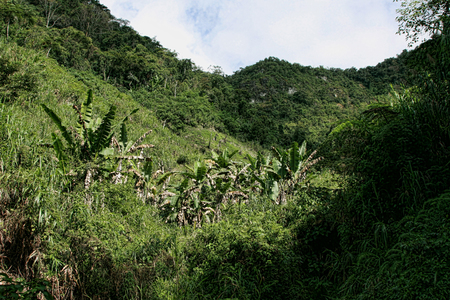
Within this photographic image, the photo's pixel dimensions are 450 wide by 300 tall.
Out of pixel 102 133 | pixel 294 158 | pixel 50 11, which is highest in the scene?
pixel 50 11

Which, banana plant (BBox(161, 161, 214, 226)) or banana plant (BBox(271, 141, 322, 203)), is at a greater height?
banana plant (BBox(271, 141, 322, 203))

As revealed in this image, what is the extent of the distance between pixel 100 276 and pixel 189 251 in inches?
59.1

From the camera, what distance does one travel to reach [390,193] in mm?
4133

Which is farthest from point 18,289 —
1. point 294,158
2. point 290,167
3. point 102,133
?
point 290,167

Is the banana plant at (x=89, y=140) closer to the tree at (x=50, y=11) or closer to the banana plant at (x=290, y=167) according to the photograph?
the banana plant at (x=290, y=167)

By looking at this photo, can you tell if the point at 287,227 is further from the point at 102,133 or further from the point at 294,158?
the point at 102,133

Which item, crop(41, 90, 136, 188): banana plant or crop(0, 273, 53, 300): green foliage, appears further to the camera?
crop(41, 90, 136, 188): banana plant

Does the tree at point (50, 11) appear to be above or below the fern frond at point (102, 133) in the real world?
above

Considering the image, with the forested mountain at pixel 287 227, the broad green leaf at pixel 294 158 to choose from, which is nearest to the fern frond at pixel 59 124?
the forested mountain at pixel 287 227

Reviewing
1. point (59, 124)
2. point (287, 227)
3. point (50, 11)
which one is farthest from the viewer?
point (50, 11)

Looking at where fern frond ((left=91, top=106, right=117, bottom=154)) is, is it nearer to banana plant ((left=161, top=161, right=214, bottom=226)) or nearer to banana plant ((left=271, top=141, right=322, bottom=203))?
banana plant ((left=161, top=161, right=214, bottom=226))

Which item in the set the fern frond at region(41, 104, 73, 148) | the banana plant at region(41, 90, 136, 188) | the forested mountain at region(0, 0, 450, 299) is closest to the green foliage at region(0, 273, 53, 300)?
the forested mountain at region(0, 0, 450, 299)

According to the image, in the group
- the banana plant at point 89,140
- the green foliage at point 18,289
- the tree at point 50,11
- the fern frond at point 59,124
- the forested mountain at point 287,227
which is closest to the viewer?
the green foliage at point 18,289

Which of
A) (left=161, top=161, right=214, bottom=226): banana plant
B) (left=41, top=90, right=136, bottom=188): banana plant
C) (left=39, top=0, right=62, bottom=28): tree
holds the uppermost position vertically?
(left=39, top=0, right=62, bottom=28): tree
